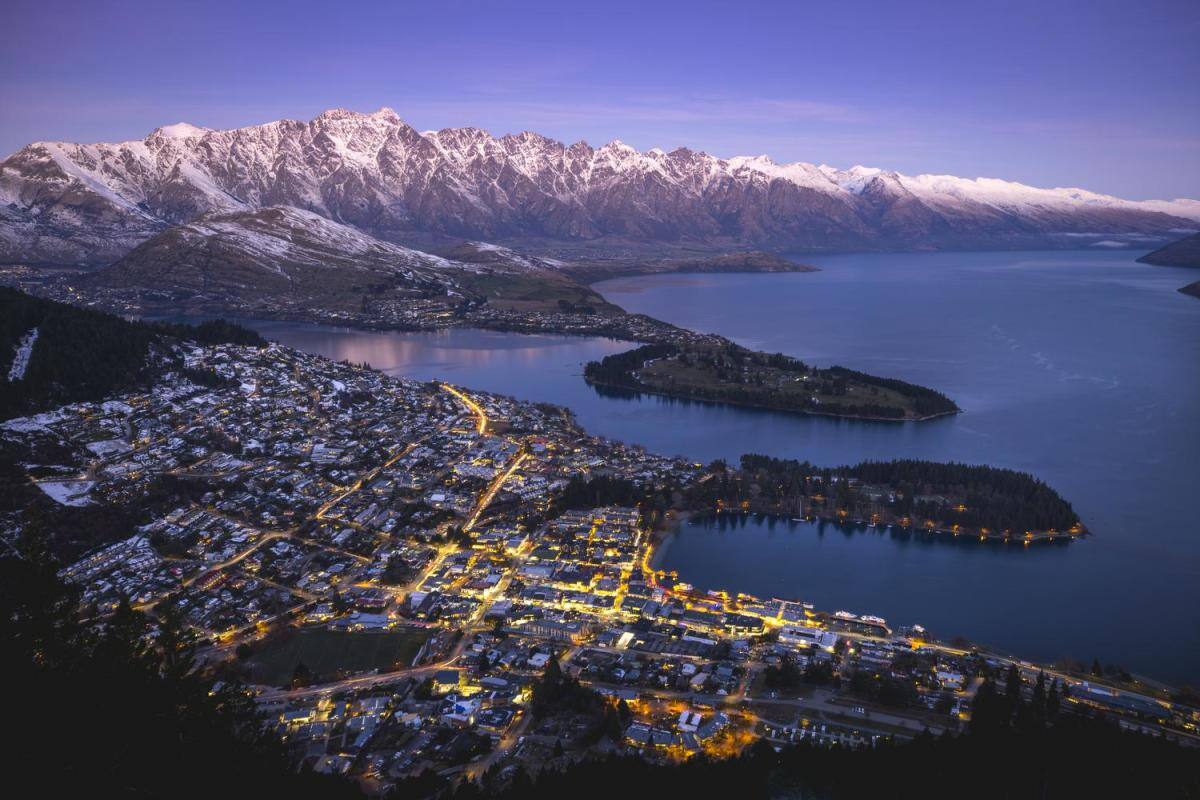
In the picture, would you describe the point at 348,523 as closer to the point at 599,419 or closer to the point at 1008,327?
the point at 599,419

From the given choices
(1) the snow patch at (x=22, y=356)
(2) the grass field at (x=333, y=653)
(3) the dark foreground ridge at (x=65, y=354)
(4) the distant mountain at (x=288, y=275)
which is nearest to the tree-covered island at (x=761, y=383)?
(3) the dark foreground ridge at (x=65, y=354)

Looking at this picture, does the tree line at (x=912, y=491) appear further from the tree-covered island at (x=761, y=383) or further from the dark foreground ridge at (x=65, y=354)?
the dark foreground ridge at (x=65, y=354)

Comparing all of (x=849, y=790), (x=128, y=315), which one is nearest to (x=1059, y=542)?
(x=849, y=790)

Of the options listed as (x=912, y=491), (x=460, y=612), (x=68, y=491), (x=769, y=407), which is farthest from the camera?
(x=769, y=407)

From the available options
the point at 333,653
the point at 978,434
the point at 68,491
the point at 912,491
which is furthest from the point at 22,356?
the point at 978,434

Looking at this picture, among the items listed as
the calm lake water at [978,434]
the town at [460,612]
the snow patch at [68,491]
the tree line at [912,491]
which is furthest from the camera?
the tree line at [912,491]

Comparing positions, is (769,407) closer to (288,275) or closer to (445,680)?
(445,680)
